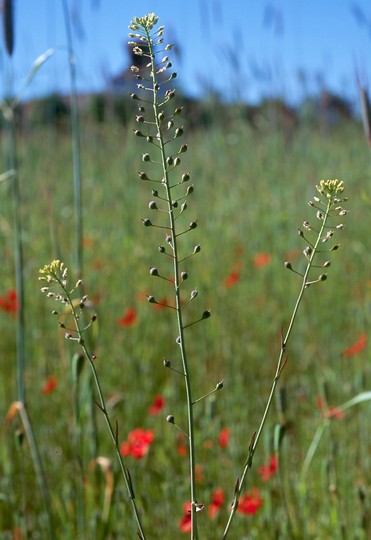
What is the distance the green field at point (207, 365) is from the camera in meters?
1.42

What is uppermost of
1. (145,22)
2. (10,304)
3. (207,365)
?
(145,22)

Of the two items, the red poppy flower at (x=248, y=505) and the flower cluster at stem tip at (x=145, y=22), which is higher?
the flower cluster at stem tip at (x=145, y=22)

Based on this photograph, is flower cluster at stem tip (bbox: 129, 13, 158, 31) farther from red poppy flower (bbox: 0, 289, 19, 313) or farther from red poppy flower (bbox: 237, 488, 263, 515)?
red poppy flower (bbox: 0, 289, 19, 313)

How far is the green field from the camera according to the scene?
1.42m

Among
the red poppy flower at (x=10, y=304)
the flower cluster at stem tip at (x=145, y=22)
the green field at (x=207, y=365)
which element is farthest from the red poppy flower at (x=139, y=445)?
the flower cluster at stem tip at (x=145, y=22)

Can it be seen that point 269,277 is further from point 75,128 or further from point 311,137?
point 311,137

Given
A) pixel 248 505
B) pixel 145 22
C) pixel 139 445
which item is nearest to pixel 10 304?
pixel 139 445

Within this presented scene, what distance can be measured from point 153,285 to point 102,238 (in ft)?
2.14

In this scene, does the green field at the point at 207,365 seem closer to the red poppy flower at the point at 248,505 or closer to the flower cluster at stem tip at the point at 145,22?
the red poppy flower at the point at 248,505

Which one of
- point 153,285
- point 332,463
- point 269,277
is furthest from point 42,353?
point 332,463

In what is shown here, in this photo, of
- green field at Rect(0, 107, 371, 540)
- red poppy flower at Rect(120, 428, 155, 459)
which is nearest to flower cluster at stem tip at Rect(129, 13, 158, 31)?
green field at Rect(0, 107, 371, 540)

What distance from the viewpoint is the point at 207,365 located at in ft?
7.45

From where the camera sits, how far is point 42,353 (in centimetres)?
232

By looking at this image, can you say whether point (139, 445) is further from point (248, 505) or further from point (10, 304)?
point (10, 304)
